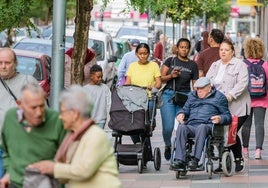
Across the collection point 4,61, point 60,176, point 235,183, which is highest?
point 4,61

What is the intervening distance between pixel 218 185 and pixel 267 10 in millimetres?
33780

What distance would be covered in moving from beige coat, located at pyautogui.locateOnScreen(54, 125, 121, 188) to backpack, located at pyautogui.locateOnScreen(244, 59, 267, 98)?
877 cm

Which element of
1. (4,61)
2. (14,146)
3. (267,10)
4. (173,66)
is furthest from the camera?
(267,10)

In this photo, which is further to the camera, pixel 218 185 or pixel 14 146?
pixel 218 185

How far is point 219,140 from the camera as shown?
44.2 feet

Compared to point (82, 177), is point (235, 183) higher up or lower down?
lower down

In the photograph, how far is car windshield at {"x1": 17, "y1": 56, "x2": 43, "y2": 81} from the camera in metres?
21.1

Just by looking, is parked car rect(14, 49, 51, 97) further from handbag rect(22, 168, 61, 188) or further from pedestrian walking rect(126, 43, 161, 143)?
handbag rect(22, 168, 61, 188)

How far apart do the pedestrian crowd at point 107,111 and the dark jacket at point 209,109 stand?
12mm

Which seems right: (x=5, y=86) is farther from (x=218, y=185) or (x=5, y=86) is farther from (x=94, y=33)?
(x=94, y=33)

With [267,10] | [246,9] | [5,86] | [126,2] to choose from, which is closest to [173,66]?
[126,2]

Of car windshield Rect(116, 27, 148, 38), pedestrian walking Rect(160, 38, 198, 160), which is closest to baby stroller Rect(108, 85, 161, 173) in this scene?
pedestrian walking Rect(160, 38, 198, 160)

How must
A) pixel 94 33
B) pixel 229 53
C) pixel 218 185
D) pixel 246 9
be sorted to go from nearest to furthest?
pixel 218 185 → pixel 229 53 → pixel 94 33 → pixel 246 9

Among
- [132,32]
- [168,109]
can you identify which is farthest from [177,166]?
[132,32]
